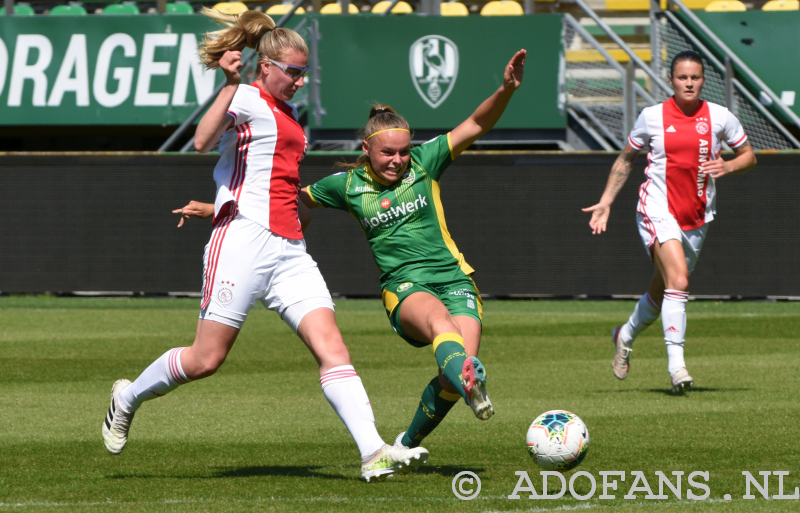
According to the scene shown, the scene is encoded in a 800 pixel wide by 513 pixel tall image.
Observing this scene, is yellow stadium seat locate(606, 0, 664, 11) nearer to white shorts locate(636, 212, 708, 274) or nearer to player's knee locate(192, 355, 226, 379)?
white shorts locate(636, 212, 708, 274)

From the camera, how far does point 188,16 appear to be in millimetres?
17328

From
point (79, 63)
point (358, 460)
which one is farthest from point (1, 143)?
point (358, 460)

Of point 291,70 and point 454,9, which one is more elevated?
point 454,9

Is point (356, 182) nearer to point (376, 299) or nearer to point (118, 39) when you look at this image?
point (376, 299)

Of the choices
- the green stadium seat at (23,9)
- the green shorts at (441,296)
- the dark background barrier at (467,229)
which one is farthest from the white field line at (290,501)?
the green stadium seat at (23,9)

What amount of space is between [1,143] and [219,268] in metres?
16.0

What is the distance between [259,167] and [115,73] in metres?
13.1

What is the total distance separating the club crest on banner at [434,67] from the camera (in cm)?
1662

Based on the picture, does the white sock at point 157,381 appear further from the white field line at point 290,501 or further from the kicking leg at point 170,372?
the white field line at point 290,501

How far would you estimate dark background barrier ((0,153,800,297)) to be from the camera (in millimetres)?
14906

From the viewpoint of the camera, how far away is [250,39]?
533cm

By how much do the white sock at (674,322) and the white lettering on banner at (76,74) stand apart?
12.1m

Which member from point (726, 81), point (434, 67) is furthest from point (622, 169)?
point (726, 81)

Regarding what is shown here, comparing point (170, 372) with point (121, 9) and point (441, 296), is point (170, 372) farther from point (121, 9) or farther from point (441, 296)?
point (121, 9)
